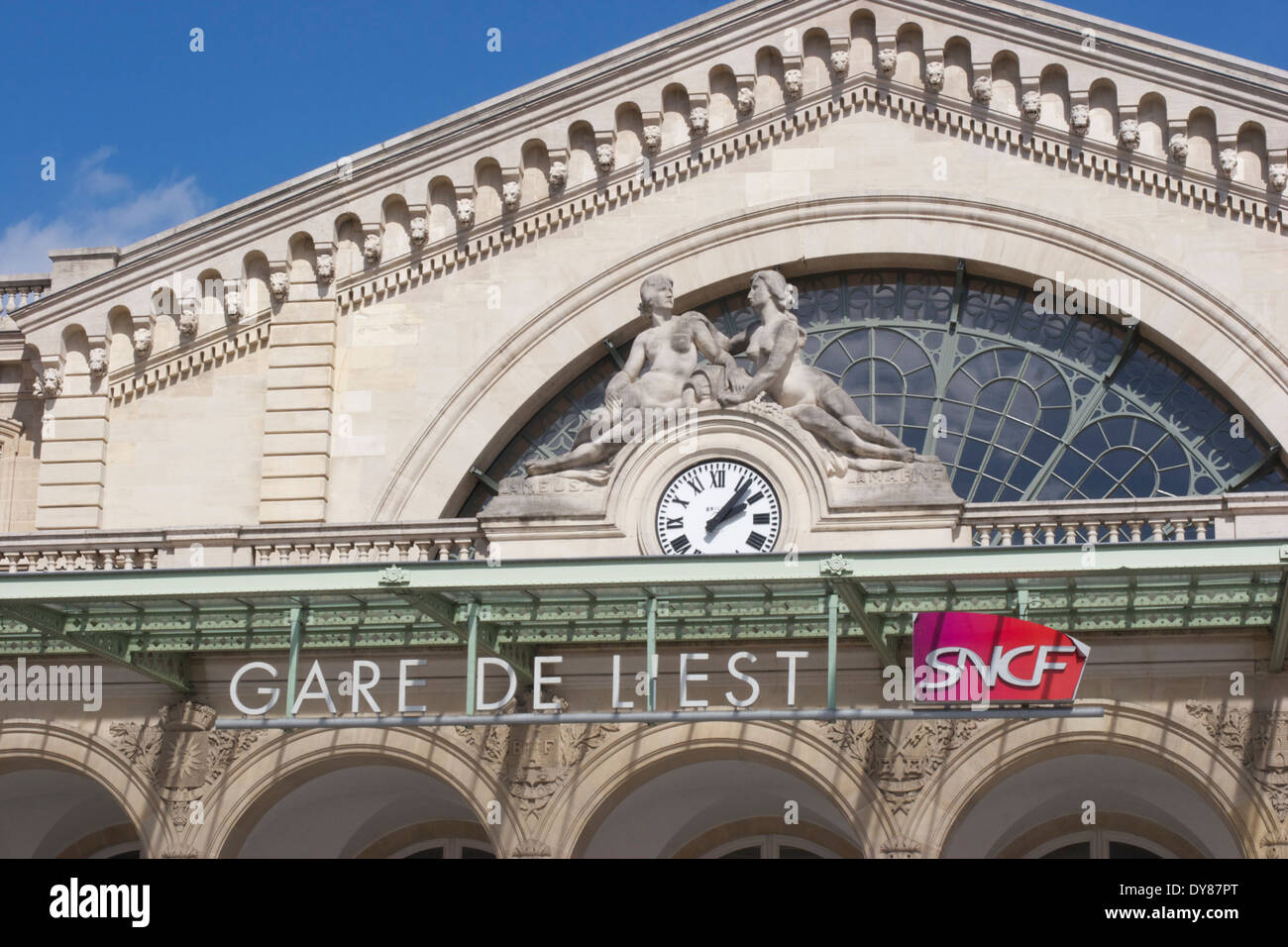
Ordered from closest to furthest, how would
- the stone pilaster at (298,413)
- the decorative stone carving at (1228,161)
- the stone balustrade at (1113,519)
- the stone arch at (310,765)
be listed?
the stone balustrade at (1113,519) → the stone arch at (310,765) → the decorative stone carving at (1228,161) → the stone pilaster at (298,413)

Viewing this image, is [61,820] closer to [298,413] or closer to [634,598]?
[298,413]

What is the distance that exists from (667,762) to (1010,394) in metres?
7.41

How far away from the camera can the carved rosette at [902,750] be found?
27.4m

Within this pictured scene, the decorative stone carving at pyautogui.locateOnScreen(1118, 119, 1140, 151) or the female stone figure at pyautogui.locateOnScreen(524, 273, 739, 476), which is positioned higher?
the decorative stone carving at pyautogui.locateOnScreen(1118, 119, 1140, 151)

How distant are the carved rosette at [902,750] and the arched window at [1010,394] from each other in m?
4.18

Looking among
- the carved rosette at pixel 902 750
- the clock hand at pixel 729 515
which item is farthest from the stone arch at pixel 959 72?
the carved rosette at pixel 902 750

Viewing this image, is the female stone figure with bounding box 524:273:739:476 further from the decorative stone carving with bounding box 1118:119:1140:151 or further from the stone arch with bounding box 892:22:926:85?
the decorative stone carving with bounding box 1118:119:1140:151

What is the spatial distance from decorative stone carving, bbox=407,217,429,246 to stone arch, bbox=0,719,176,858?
8.47 metres

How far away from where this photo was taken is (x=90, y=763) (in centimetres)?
2953

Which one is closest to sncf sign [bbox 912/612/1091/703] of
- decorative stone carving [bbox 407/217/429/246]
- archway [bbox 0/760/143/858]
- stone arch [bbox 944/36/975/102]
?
stone arch [bbox 944/36/975/102]

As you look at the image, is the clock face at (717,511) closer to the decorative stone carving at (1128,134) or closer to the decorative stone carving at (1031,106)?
the decorative stone carving at (1031,106)

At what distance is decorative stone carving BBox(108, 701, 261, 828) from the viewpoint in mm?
29000

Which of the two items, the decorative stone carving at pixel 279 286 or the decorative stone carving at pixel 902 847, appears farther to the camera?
the decorative stone carving at pixel 279 286

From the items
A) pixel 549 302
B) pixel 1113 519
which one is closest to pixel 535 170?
pixel 549 302
